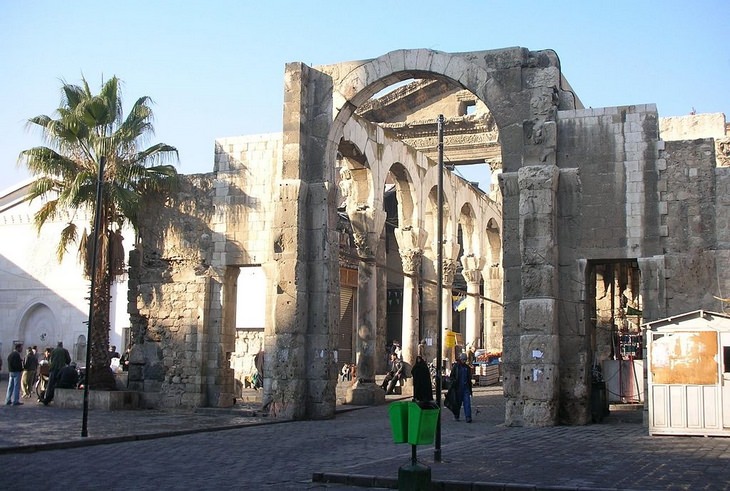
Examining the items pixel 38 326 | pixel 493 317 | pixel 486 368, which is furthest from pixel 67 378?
pixel 493 317

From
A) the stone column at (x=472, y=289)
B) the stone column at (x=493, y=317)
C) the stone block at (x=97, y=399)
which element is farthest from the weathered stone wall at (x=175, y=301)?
the stone column at (x=493, y=317)

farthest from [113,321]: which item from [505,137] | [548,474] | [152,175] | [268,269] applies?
[548,474]

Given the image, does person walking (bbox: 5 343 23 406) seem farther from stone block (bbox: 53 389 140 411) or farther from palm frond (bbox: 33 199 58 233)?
palm frond (bbox: 33 199 58 233)

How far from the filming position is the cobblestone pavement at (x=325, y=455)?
945cm

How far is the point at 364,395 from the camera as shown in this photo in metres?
22.9

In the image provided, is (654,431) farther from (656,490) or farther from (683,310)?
(656,490)

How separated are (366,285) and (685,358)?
1148 centimetres

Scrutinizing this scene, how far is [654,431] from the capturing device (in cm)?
1413

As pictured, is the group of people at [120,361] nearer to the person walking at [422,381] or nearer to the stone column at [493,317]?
the person walking at [422,381]

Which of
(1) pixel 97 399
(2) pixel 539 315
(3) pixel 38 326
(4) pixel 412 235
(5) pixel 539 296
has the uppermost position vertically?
(4) pixel 412 235

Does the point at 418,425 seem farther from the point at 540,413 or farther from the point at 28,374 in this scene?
the point at 28,374

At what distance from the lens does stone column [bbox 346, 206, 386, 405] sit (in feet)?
77.8

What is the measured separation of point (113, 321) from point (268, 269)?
17.0m

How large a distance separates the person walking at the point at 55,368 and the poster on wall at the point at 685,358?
47.7 feet
